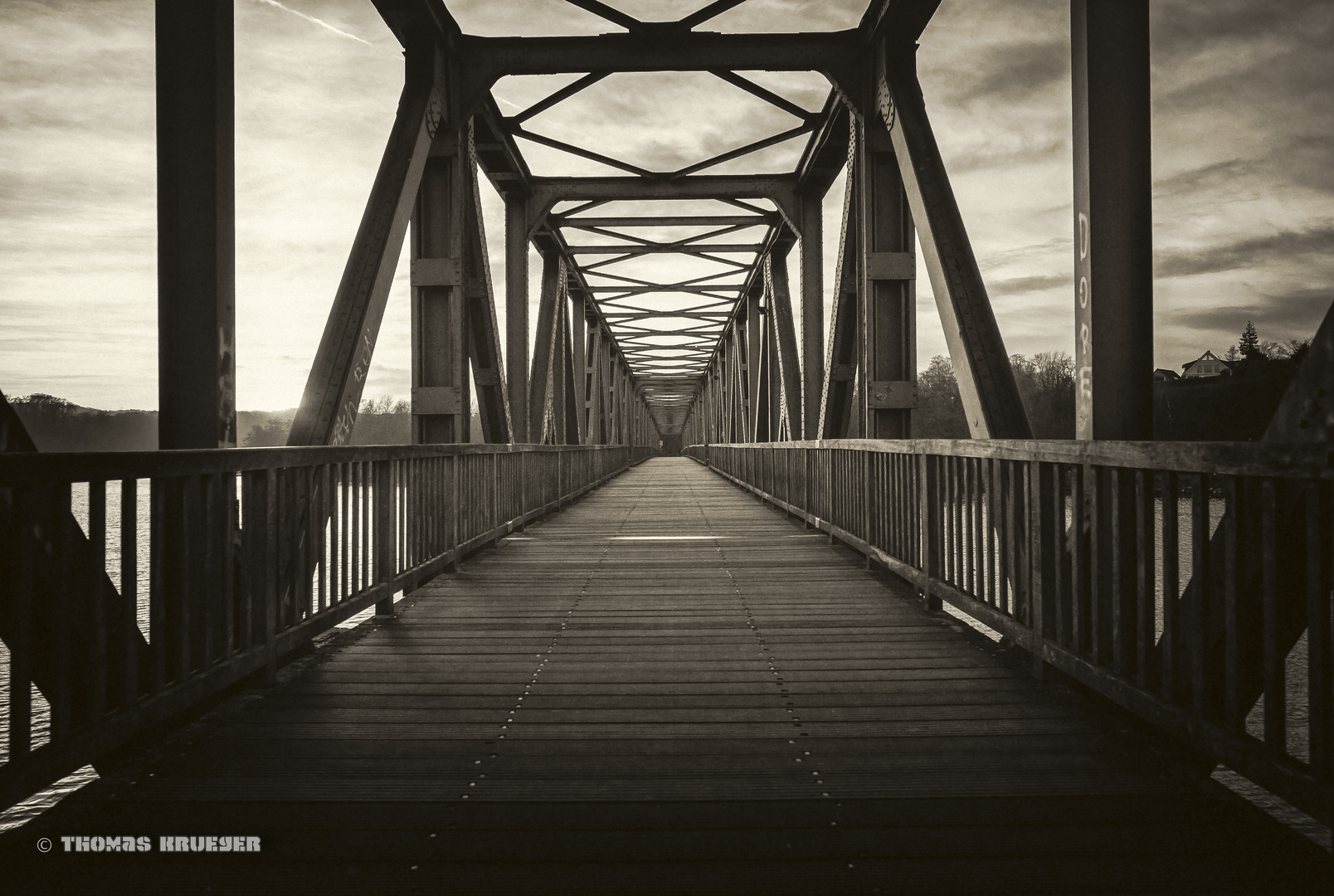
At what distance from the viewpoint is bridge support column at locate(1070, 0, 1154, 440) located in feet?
10.3

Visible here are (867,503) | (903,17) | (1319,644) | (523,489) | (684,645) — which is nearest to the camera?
(1319,644)

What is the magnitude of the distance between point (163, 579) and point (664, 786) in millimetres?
1521

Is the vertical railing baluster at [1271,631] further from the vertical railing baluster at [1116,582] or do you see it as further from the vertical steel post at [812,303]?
the vertical steel post at [812,303]

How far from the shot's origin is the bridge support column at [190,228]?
3.08m

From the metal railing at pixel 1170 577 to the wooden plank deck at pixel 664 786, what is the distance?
19 centimetres

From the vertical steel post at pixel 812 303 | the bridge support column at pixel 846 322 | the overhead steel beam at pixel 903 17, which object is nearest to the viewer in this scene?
the overhead steel beam at pixel 903 17

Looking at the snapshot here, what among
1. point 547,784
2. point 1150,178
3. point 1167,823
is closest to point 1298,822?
point 1167,823

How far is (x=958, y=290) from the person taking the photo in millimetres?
4996

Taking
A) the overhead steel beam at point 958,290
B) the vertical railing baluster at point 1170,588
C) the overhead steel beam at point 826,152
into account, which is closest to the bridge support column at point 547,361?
the overhead steel beam at point 826,152

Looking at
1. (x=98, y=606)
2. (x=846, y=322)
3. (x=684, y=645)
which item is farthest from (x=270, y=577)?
(x=846, y=322)

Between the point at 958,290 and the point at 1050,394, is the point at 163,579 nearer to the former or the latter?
the point at 958,290

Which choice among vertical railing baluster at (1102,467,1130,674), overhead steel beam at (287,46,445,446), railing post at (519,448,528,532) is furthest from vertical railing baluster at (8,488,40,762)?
railing post at (519,448,528,532)

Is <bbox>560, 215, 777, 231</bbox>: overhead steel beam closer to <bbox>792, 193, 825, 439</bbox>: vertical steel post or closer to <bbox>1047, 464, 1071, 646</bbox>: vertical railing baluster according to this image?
<bbox>792, 193, 825, 439</bbox>: vertical steel post

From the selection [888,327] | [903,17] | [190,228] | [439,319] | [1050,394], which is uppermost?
[903,17]
